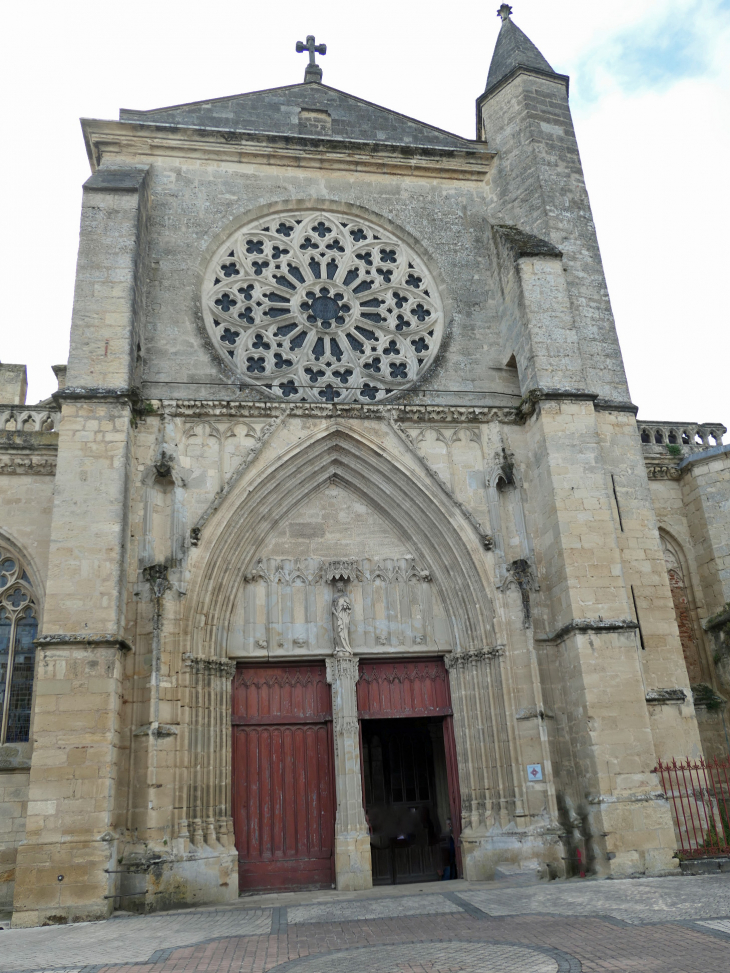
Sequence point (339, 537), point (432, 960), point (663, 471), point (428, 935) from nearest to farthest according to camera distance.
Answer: point (432, 960)
point (428, 935)
point (339, 537)
point (663, 471)

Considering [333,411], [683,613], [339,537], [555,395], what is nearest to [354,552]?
[339,537]

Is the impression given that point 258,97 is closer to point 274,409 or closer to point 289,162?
point 289,162

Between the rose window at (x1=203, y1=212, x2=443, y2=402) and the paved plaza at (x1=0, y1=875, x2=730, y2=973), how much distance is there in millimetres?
6955

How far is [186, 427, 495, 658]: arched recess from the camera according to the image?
34.7 feet

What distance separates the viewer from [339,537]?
11.6 m

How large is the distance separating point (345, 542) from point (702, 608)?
6237 millimetres

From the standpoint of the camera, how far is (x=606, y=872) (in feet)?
30.1

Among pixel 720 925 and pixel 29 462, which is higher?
pixel 29 462

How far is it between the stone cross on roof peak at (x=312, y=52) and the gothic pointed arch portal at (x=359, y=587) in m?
7.72

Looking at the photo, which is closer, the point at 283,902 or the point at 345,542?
the point at 283,902

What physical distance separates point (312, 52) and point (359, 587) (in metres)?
10.5

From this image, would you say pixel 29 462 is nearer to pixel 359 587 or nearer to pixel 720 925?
pixel 359 587

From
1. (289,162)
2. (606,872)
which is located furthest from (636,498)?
(289,162)

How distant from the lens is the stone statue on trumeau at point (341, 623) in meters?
10.8
